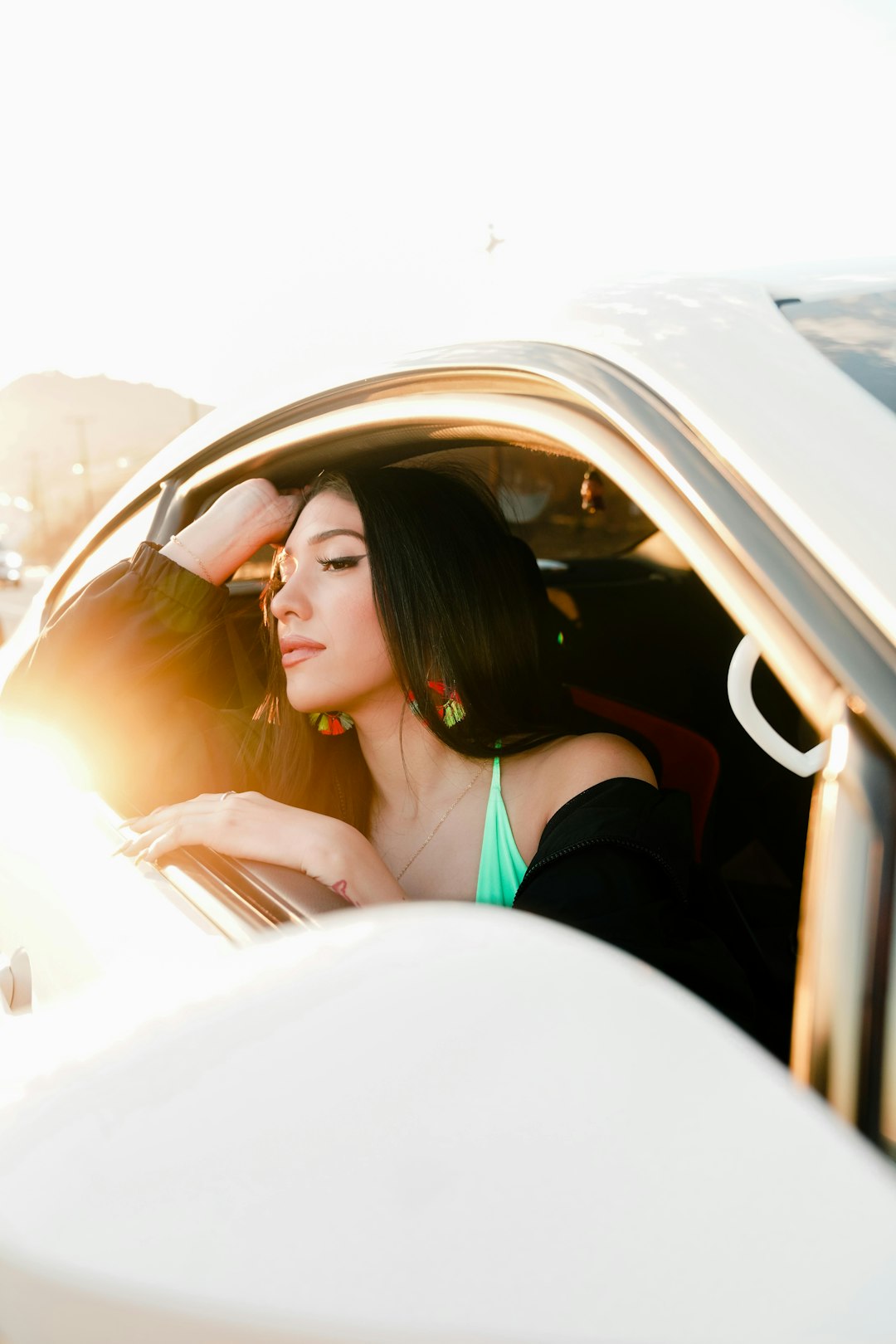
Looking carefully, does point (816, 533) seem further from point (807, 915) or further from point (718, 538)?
point (807, 915)

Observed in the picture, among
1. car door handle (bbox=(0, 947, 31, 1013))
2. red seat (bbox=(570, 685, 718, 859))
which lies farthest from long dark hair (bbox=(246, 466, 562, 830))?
car door handle (bbox=(0, 947, 31, 1013))

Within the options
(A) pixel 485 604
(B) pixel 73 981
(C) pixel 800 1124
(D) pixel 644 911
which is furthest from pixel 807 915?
(A) pixel 485 604

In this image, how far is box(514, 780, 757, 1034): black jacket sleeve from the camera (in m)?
1.24

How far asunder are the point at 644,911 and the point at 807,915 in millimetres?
603

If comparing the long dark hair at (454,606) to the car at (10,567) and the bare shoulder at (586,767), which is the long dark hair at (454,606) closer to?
the bare shoulder at (586,767)

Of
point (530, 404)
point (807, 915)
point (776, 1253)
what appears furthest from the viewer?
point (530, 404)

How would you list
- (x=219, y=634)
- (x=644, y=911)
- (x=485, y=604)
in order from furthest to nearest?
(x=219, y=634), (x=485, y=604), (x=644, y=911)

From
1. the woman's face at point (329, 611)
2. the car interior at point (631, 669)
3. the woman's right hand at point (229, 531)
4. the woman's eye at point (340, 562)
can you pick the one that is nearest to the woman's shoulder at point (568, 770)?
the car interior at point (631, 669)

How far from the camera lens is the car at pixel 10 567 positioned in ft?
97.7

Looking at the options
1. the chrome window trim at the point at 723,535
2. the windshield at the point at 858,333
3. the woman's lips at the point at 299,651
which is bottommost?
the woman's lips at the point at 299,651

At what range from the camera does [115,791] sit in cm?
187

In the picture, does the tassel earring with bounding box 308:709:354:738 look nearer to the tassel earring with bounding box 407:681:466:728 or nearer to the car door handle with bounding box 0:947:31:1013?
the tassel earring with bounding box 407:681:466:728

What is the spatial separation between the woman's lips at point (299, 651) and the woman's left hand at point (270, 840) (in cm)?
42

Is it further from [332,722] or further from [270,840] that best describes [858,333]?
[332,722]
